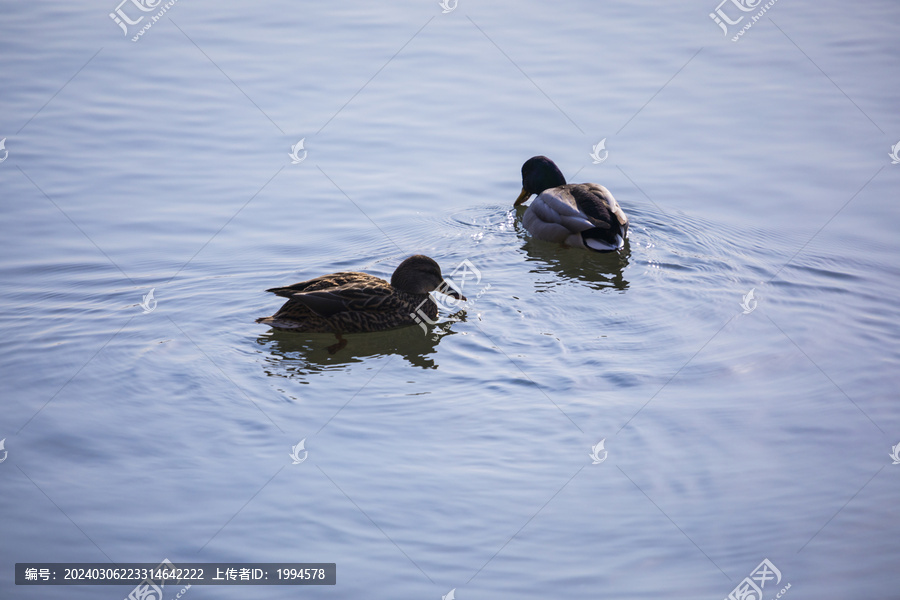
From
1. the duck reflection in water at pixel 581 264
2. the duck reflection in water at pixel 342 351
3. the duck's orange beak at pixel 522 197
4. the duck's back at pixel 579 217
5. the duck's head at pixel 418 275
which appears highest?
the duck's orange beak at pixel 522 197

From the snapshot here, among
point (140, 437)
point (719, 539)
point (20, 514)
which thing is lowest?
point (719, 539)

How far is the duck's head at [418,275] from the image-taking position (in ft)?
27.0

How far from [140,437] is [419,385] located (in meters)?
2.11

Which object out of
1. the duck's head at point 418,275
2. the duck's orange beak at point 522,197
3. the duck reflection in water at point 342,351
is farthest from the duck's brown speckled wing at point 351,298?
the duck's orange beak at point 522,197

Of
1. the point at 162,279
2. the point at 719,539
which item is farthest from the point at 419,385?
the point at 162,279

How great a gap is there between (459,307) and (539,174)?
2988 mm

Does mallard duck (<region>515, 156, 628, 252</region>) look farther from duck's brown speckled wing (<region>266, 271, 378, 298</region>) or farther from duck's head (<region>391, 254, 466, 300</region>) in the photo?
duck's brown speckled wing (<region>266, 271, 378, 298</region>)

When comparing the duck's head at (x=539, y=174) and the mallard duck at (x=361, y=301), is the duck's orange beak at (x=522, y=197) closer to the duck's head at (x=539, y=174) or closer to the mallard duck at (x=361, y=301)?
the duck's head at (x=539, y=174)

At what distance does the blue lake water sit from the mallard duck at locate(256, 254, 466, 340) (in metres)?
0.18

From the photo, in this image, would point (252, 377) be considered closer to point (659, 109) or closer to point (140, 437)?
point (140, 437)

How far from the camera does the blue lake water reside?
17.4 feet

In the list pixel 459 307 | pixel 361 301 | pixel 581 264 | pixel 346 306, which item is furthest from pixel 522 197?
pixel 346 306

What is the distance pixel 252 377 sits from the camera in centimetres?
696

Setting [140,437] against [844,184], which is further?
[844,184]
